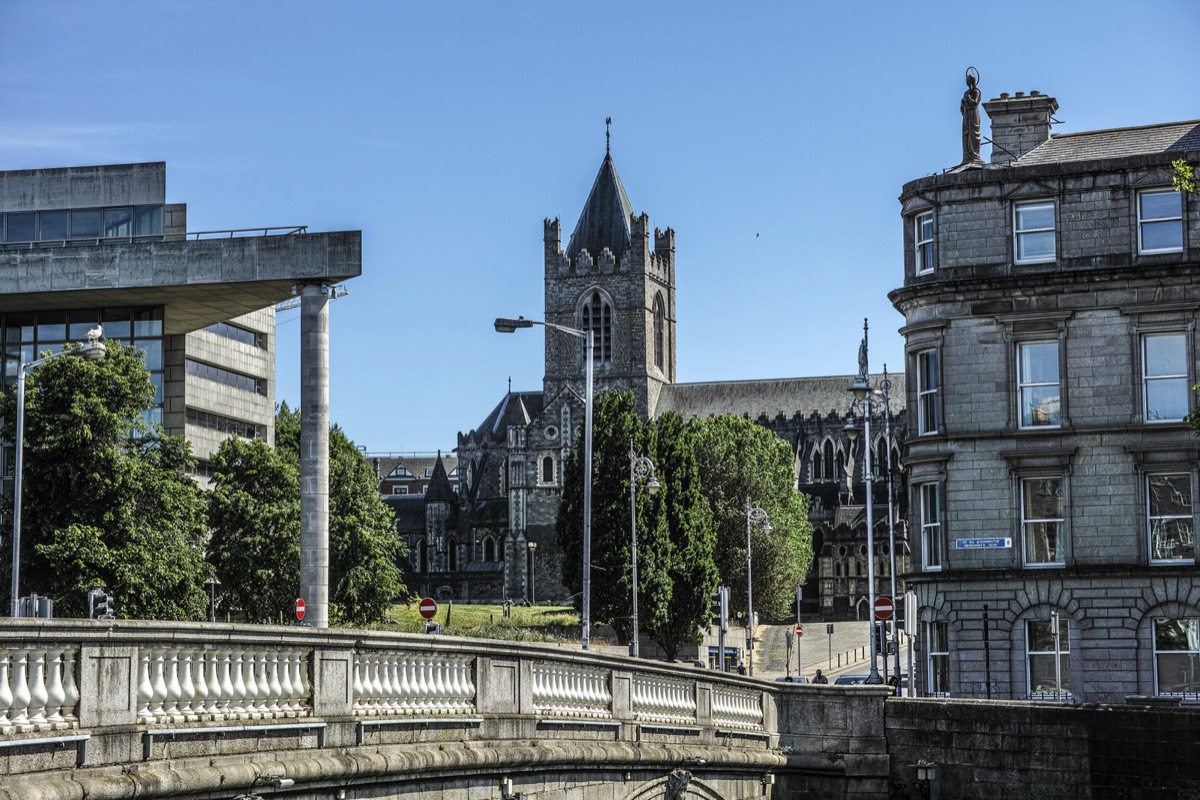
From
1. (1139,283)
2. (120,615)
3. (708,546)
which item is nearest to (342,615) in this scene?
(708,546)

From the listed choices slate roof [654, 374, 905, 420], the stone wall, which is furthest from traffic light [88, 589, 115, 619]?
slate roof [654, 374, 905, 420]

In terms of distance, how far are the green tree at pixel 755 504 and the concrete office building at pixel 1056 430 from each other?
6324 cm

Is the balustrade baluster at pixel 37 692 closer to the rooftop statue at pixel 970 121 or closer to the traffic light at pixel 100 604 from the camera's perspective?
the traffic light at pixel 100 604

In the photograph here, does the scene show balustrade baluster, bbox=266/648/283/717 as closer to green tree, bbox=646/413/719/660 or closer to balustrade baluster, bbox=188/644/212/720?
balustrade baluster, bbox=188/644/212/720

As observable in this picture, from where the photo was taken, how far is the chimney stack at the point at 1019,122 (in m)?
44.8

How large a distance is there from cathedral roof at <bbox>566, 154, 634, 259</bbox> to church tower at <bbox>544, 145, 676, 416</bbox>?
82 millimetres

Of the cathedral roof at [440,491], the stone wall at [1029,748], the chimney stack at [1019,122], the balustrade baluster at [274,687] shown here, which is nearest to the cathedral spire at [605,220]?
the cathedral roof at [440,491]

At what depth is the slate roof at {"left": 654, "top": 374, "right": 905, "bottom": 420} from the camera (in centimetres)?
16162

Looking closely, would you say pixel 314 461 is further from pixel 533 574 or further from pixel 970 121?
pixel 533 574

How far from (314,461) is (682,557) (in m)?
52.2

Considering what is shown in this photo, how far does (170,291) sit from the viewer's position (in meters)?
47.8

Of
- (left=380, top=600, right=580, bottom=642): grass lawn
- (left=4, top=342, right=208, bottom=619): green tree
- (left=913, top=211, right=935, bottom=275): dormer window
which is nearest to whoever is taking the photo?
(left=913, top=211, right=935, bottom=275): dormer window

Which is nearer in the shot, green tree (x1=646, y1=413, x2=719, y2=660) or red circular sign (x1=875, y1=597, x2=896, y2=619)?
red circular sign (x1=875, y1=597, x2=896, y2=619)

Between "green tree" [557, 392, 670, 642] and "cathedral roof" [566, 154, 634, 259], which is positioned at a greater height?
"cathedral roof" [566, 154, 634, 259]
